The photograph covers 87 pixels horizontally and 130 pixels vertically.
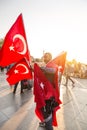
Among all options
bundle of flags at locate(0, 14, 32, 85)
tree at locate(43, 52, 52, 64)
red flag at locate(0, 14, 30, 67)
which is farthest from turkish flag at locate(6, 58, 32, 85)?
tree at locate(43, 52, 52, 64)

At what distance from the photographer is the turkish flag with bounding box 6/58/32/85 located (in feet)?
12.6

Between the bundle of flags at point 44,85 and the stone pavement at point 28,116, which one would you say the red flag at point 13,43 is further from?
the stone pavement at point 28,116

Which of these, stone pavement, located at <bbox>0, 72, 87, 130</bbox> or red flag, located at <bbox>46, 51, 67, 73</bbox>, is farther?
stone pavement, located at <bbox>0, 72, 87, 130</bbox>

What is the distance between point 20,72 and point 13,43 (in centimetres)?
74

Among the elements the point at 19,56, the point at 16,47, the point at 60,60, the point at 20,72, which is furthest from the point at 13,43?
the point at 60,60

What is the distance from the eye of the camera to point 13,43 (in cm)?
381

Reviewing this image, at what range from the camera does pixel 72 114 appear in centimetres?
518

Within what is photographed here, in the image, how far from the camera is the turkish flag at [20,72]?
3.83 metres

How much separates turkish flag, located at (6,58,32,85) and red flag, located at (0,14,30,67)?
19 centimetres

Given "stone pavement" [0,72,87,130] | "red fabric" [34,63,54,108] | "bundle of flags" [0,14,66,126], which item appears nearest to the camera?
"red fabric" [34,63,54,108]

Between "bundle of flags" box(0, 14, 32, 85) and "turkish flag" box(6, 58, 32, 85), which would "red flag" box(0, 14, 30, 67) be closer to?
"bundle of flags" box(0, 14, 32, 85)

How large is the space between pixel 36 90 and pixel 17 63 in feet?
3.49

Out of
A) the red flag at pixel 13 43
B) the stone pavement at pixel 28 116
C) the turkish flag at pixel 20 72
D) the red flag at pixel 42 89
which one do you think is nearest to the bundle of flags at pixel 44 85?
the red flag at pixel 42 89

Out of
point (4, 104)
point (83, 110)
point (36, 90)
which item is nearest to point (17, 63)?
point (36, 90)
